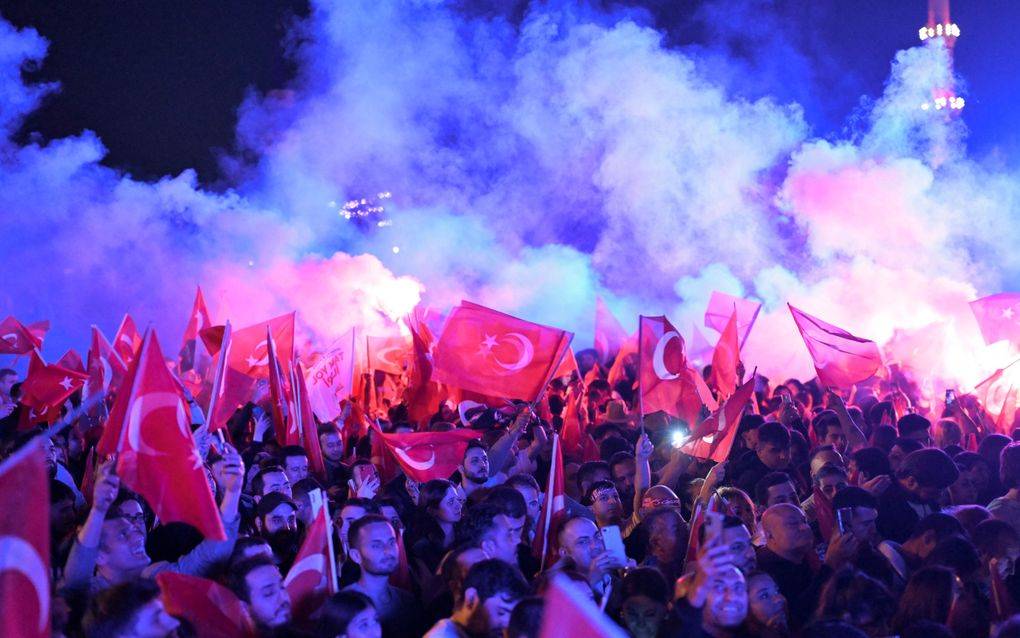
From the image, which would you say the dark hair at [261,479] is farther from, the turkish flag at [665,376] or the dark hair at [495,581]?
the turkish flag at [665,376]

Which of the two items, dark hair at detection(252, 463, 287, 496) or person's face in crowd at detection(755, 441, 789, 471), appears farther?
person's face in crowd at detection(755, 441, 789, 471)

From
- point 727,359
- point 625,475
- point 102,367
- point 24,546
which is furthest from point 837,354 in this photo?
point 24,546

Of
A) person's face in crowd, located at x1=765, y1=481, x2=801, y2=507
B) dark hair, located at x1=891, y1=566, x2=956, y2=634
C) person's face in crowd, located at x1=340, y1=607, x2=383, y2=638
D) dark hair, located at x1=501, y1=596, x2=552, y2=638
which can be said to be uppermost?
person's face in crowd, located at x1=765, y1=481, x2=801, y2=507

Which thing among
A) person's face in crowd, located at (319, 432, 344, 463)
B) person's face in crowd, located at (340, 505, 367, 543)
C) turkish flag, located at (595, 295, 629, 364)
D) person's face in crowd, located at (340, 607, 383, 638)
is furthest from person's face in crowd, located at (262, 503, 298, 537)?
turkish flag, located at (595, 295, 629, 364)

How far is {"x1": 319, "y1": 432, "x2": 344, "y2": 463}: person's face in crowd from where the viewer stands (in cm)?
782

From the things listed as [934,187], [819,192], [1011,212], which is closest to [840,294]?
[819,192]

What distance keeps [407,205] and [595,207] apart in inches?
175

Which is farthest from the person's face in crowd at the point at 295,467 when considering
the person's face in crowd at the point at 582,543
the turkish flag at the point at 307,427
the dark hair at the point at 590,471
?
the person's face in crowd at the point at 582,543

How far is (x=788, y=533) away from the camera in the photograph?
484cm

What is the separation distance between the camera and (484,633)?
3.74m

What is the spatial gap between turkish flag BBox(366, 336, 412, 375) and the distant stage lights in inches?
917

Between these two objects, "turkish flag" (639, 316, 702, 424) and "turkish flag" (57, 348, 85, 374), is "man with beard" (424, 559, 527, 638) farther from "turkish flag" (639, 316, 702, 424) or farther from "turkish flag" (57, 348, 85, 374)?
"turkish flag" (57, 348, 85, 374)

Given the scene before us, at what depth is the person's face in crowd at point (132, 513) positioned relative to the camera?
14.5ft

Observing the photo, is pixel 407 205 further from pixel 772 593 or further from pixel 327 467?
pixel 772 593
